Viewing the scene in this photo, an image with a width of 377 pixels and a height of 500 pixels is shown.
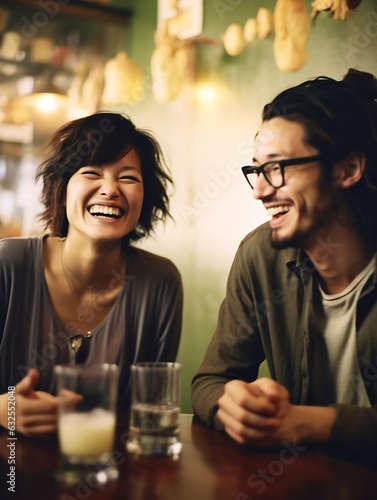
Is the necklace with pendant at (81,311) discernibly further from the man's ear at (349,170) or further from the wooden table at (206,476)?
the man's ear at (349,170)

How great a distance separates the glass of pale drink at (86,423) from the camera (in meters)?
0.87

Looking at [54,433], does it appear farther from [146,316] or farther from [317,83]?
[317,83]

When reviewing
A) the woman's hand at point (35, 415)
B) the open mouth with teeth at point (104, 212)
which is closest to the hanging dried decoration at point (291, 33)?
the open mouth with teeth at point (104, 212)

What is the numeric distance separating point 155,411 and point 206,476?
139 millimetres

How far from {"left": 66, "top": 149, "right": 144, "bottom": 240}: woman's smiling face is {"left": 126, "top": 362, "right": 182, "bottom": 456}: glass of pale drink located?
25.4 inches

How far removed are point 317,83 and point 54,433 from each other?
3.27ft

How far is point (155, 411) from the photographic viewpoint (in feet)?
3.29

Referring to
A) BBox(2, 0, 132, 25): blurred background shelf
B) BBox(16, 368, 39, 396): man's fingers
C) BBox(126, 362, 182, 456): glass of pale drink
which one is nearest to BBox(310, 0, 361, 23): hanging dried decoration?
BBox(126, 362, 182, 456): glass of pale drink

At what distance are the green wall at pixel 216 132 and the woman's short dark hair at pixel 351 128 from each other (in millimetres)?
76

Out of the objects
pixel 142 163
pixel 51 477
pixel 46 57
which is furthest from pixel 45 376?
pixel 46 57

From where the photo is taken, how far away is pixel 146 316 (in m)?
1.66

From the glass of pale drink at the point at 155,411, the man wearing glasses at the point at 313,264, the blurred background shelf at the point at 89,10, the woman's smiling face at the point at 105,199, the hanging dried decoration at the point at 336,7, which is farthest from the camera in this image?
the blurred background shelf at the point at 89,10

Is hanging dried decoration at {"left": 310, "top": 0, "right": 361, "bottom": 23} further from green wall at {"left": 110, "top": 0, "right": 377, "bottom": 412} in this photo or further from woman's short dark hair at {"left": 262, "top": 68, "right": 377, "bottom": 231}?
woman's short dark hair at {"left": 262, "top": 68, "right": 377, "bottom": 231}

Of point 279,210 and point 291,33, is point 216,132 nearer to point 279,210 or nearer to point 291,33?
point 291,33
